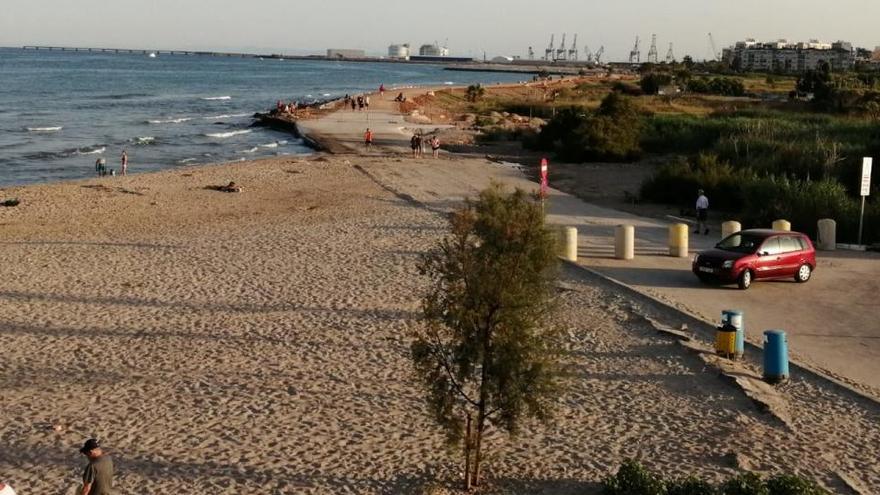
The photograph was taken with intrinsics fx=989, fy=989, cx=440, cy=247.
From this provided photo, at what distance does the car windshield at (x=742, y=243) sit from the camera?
784 inches

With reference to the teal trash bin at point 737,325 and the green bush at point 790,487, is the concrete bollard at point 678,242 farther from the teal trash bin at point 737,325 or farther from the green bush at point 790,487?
the green bush at point 790,487

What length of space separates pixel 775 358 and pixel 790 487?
15.2 feet

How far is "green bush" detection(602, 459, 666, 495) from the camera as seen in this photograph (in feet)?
31.2

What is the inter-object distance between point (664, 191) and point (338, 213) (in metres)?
11.2

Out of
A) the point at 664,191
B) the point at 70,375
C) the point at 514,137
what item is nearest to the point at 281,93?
the point at 514,137

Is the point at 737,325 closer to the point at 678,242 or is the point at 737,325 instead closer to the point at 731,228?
the point at 678,242

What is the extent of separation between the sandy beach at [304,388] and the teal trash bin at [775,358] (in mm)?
243

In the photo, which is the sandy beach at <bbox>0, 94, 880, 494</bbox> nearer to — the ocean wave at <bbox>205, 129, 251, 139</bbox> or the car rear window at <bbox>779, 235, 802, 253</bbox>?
the car rear window at <bbox>779, 235, 802, 253</bbox>

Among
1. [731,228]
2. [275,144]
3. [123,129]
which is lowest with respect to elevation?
[731,228]

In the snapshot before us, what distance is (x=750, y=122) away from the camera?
43406 millimetres

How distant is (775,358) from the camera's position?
13.7 meters

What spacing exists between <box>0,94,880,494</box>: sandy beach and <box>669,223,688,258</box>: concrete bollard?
3290 millimetres

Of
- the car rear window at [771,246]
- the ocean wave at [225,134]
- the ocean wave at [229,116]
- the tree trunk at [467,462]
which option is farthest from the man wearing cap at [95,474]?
the ocean wave at [229,116]

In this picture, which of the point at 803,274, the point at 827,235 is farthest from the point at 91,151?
the point at 803,274
